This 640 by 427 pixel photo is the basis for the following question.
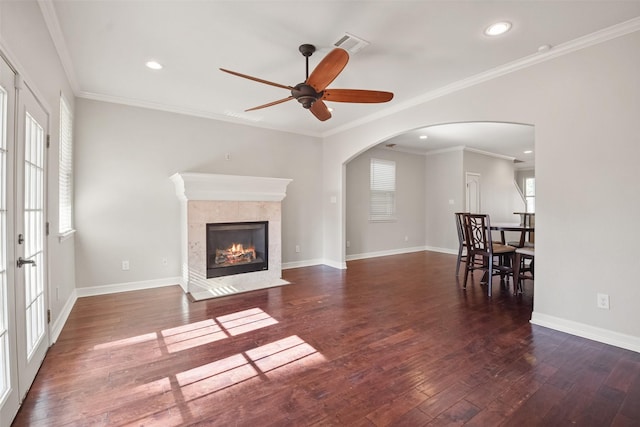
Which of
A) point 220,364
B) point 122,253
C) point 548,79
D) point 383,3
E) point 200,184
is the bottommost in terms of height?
point 220,364

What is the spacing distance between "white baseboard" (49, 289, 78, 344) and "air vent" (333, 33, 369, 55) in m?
3.55

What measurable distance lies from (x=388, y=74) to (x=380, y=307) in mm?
2690

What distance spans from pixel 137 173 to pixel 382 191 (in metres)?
5.10

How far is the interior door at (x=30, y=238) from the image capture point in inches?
68.8

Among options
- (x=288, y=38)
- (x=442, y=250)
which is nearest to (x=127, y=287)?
(x=288, y=38)

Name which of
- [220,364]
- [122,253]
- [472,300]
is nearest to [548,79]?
[472,300]

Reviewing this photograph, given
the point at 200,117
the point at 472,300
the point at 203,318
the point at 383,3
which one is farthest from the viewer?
the point at 200,117

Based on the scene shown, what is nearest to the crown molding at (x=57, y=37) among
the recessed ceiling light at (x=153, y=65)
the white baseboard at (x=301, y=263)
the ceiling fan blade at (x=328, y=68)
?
the recessed ceiling light at (x=153, y=65)

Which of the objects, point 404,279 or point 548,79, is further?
point 404,279

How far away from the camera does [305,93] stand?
264 cm

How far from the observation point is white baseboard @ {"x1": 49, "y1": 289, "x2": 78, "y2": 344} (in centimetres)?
256

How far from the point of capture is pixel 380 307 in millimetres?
3465

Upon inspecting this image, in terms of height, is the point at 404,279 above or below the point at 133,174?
below

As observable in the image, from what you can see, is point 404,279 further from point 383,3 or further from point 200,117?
point 200,117
